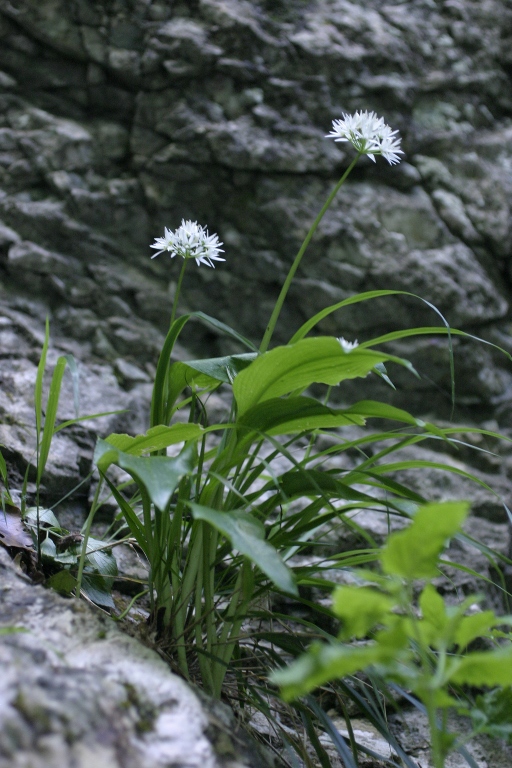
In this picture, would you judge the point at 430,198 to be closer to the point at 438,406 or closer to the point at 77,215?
the point at 438,406

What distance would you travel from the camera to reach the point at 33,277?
1.53 metres

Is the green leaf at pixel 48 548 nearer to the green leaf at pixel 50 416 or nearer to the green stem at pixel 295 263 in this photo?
the green leaf at pixel 50 416

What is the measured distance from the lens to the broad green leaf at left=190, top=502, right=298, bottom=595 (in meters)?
0.50

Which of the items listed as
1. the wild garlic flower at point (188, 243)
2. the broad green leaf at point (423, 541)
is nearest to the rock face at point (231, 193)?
the wild garlic flower at point (188, 243)

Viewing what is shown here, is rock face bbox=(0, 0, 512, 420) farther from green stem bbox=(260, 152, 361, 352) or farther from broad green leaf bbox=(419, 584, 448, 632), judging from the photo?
broad green leaf bbox=(419, 584, 448, 632)

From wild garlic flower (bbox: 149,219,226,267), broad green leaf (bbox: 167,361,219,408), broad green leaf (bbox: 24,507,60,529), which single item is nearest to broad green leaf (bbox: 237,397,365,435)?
broad green leaf (bbox: 167,361,219,408)

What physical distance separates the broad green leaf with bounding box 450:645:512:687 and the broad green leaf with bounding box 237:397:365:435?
0.98 feet

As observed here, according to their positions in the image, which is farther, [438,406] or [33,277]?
[438,406]

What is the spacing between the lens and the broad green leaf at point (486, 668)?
1.43 feet

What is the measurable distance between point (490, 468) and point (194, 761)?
4.48 ft

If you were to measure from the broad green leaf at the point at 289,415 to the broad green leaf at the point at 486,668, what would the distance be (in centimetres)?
30

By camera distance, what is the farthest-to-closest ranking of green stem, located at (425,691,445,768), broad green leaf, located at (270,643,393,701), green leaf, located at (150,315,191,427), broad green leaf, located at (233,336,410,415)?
green leaf, located at (150,315,191,427)
broad green leaf, located at (233,336,410,415)
green stem, located at (425,691,445,768)
broad green leaf, located at (270,643,393,701)

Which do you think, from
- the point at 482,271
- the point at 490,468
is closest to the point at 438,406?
the point at 490,468

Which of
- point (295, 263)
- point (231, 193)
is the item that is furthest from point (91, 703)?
point (231, 193)
